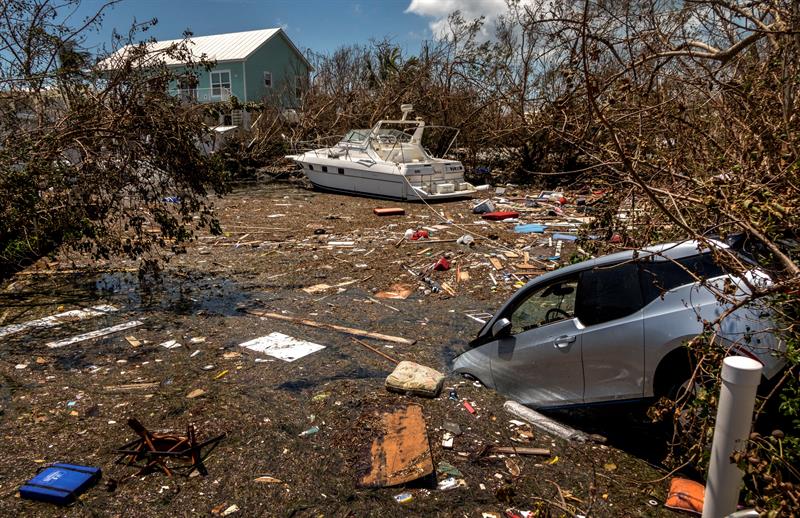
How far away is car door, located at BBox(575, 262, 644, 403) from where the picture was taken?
3.99 meters

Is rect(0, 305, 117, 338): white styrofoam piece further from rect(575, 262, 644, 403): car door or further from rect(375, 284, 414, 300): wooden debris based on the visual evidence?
rect(575, 262, 644, 403): car door

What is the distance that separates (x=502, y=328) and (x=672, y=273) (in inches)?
60.4

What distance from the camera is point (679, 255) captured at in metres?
4.00

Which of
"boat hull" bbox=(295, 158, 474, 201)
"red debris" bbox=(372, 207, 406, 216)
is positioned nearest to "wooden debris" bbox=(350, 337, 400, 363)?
"red debris" bbox=(372, 207, 406, 216)

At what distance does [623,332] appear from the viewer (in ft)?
13.2

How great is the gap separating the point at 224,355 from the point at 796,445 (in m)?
5.11

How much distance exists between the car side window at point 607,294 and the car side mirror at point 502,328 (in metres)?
0.69

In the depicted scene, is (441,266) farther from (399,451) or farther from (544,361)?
(399,451)

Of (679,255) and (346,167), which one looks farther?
(346,167)

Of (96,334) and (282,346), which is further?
(96,334)

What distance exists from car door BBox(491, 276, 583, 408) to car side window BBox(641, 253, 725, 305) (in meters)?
0.63

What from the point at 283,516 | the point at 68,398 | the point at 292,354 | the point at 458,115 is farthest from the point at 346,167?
the point at 283,516

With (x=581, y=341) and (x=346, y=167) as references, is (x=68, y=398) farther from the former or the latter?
(x=346, y=167)

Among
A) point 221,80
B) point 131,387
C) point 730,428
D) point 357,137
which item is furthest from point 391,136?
point 221,80
